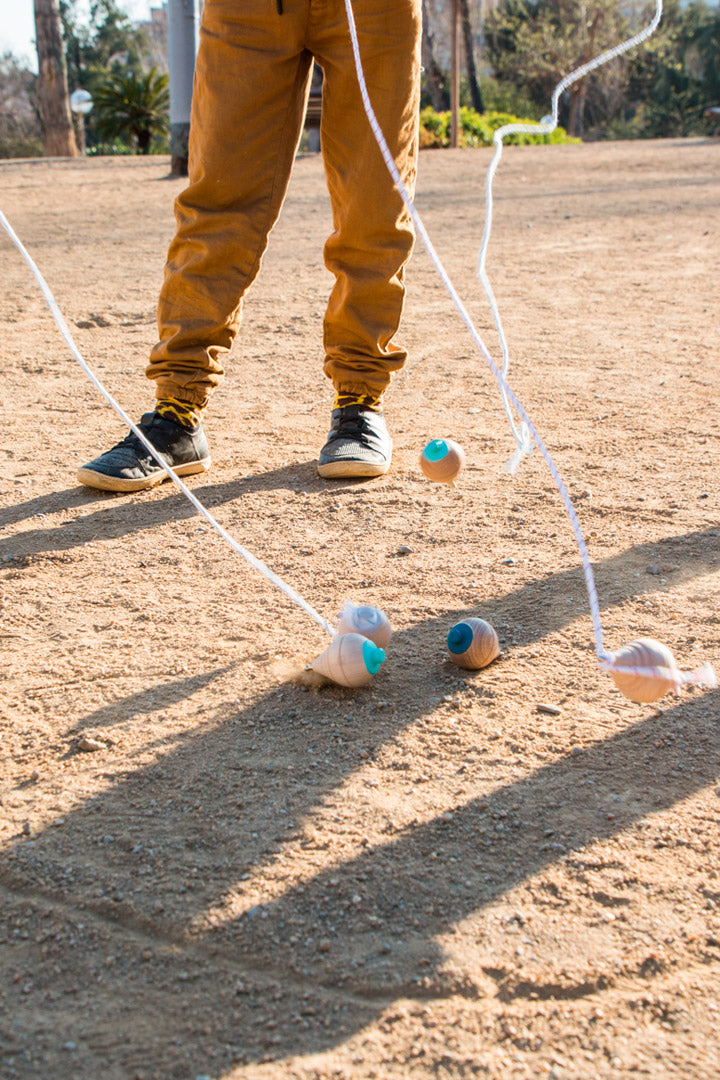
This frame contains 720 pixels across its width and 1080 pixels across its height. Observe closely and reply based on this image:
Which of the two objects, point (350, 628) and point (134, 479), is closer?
point (350, 628)

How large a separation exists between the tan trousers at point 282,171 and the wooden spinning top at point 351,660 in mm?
1285

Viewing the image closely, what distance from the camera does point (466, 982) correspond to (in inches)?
46.5

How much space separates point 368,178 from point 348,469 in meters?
0.77

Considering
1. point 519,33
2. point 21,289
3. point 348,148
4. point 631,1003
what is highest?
point 519,33

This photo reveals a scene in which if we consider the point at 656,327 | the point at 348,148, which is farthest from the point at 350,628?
the point at 656,327

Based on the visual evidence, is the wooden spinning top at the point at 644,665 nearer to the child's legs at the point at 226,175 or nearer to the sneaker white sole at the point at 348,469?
the sneaker white sole at the point at 348,469

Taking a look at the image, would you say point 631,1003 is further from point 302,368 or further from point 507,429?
point 302,368

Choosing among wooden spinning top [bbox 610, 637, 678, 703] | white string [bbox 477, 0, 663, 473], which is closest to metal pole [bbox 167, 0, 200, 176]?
white string [bbox 477, 0, 663, 473]

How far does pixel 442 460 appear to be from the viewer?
2420mm

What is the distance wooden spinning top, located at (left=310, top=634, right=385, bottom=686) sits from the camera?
172 cm

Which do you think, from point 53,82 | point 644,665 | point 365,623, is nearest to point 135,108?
point 53,82

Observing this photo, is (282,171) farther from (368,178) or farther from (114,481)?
(114,481)

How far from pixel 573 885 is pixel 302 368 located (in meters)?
2.81

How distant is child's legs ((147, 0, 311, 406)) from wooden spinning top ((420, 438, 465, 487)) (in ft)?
2.45
